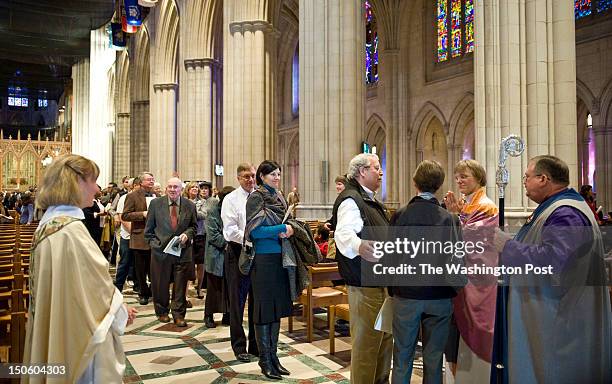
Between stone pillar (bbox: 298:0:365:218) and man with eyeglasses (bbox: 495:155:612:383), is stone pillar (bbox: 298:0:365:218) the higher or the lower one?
the higher one

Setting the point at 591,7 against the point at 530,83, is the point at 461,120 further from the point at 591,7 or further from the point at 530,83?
the point at 530,83

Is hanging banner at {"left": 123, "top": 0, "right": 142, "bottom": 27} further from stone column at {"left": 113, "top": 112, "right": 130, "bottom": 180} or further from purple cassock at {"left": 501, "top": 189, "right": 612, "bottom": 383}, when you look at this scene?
purple cassock at {"left": 501, "top": 189, "right": 612, "bottom": 383}

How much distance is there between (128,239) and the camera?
24.1ft

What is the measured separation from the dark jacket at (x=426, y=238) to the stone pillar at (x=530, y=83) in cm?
418

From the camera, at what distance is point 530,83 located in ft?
22.0

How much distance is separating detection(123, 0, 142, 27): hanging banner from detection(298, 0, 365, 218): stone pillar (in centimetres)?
1170

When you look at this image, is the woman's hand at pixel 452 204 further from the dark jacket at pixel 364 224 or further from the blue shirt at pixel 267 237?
the blue shirt at pixel 267 237

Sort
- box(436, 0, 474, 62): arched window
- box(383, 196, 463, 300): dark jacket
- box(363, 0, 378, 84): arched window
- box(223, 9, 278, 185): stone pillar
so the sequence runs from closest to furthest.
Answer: box(383, 196, 463, 300): dark jacket → box(223, 9, 278, 185): stone pillar → box(436, 0, 474, 62): arched window → box(363, 0, 378, 84): arched window

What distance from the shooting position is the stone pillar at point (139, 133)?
2628 centimetres

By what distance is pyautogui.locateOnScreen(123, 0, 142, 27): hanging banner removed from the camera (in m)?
19.2

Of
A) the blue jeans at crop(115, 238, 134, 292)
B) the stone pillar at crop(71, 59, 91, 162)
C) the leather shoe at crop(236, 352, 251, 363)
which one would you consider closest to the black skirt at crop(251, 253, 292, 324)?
the leather shoe at crop(236, 352, 251, 363)

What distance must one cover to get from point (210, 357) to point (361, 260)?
228 cm

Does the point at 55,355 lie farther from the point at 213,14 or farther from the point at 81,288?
the point at 213,14

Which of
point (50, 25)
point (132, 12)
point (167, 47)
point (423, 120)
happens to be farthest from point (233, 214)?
point (50, 25)
